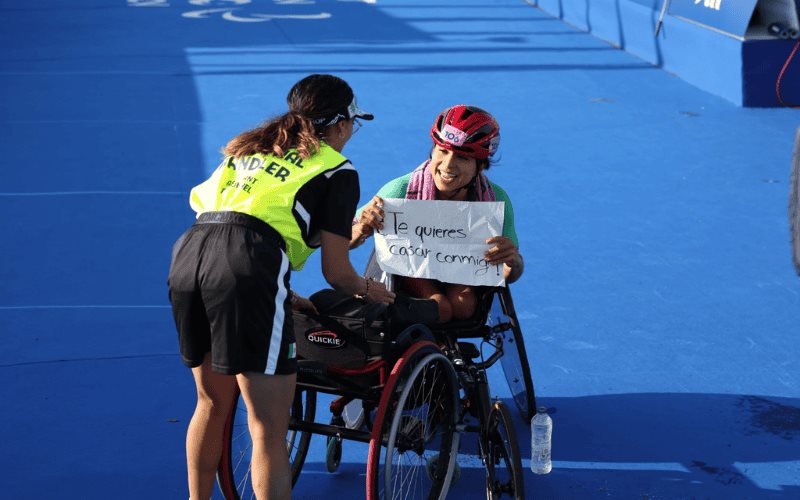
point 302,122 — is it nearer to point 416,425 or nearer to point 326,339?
point 326,339

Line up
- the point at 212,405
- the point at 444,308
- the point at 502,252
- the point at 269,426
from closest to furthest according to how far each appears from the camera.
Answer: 1. the point at 269,426
2. the point at 212,405
3. the point at 502,252
4. the point at 444,308

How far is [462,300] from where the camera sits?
13.7 feet

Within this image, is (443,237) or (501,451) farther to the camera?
(443,237)

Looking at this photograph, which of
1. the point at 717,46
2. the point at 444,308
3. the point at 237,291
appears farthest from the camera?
the point at 717,46

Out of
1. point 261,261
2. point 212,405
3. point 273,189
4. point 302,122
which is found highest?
point 302,122

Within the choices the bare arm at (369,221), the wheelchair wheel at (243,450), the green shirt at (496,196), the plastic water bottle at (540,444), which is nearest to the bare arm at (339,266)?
the wheelchair wheel at (243,450)

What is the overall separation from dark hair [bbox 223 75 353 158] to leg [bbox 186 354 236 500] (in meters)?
0.69

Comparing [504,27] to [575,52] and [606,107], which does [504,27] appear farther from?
[606,107]

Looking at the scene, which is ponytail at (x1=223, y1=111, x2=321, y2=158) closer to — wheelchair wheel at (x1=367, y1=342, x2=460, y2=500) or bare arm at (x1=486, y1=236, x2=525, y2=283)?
wheelchair wheel at (x1=367, y1=342, x2=460, y2=500)

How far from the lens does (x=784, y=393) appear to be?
486 centimetres

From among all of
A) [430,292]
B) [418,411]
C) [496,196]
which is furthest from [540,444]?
[496,196]

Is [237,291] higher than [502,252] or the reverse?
higher

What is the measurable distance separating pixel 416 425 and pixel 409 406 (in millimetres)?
73

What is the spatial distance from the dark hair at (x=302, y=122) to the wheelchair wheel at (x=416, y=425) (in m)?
0.77
